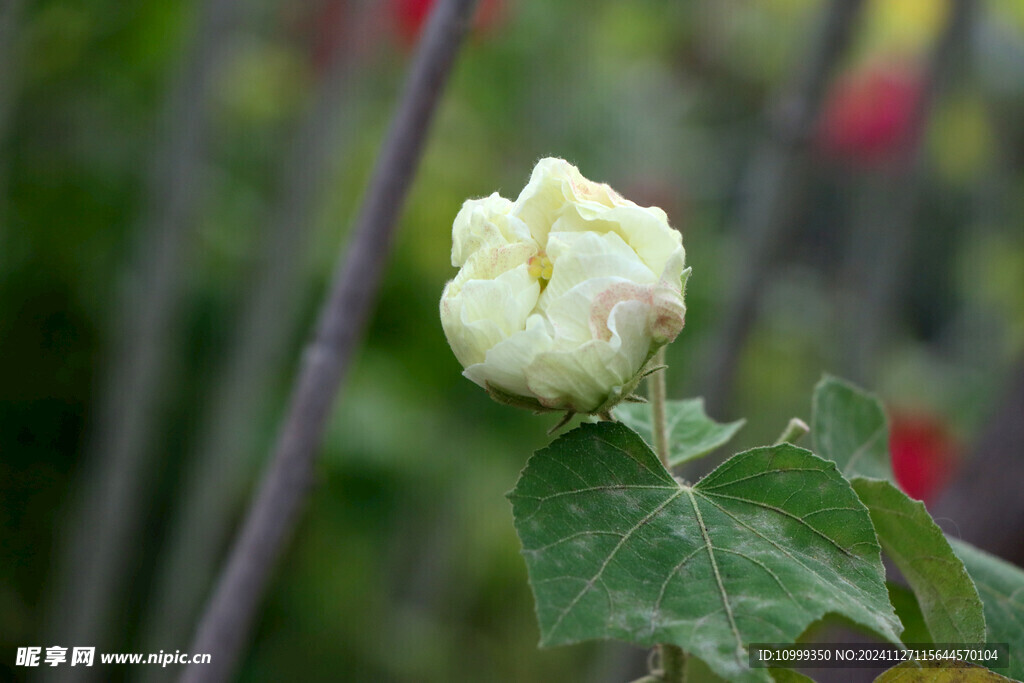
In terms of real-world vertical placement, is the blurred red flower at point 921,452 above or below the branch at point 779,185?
below

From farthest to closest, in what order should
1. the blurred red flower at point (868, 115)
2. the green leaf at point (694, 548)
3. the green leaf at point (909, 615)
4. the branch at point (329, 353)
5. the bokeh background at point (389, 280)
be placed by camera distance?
the blurred red flower at point (868, 115), the bokeh background at point (389, 280), the branch at point (329, 353), the green leaf at point (909, 615), the green leaf at point (694, 548)

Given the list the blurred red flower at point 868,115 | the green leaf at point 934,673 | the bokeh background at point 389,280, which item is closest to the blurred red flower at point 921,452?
the bokeh background at point 389,280

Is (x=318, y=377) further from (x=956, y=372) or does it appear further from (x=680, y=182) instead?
(x=956, y=372)

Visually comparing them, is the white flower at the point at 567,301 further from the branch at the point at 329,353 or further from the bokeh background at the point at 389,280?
the bokeh background at the point at 389,280

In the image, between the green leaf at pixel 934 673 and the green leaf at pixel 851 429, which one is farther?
the green leaf at pixel 851 429

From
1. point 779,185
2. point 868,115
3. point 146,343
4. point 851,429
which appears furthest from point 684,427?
point 868,115

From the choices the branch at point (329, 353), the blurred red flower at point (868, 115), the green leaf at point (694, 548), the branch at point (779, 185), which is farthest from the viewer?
the blurred red flower at point (868, 115)

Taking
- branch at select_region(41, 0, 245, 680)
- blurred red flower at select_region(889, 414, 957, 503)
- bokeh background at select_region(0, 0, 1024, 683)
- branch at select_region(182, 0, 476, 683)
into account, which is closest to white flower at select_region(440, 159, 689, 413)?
branch at select_region(182, 0, 476, 683)

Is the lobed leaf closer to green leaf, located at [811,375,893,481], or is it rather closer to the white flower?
green leaf, located at [811,375,893,481]

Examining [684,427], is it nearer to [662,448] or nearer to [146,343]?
[662,448]
